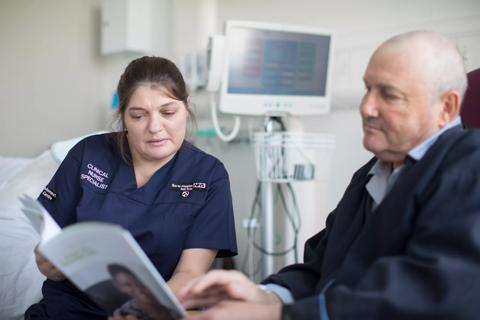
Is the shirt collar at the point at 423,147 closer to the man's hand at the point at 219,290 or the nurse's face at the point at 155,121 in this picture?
the man's hand at the point at 219,290

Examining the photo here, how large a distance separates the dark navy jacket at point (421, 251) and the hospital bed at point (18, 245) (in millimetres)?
1017

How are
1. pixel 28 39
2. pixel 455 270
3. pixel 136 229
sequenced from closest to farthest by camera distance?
pixel 455 270
pixel 136 229
pixel 28 39

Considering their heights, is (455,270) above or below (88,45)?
below

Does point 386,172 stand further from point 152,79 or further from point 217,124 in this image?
point 217,124

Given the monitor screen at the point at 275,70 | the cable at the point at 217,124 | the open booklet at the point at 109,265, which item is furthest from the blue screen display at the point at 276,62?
the open booklet at the point at 109,265

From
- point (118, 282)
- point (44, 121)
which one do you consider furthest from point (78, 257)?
point (44, 121)

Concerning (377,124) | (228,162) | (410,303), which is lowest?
(228,162)

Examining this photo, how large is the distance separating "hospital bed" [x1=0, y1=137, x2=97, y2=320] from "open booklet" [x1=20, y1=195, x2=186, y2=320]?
717 millimetres

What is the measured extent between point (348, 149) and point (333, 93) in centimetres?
27

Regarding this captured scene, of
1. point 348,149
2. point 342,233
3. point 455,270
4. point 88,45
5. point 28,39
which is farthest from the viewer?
point 88,45

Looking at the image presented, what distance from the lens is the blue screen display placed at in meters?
2.00

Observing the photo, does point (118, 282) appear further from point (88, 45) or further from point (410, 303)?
point (88, 45)

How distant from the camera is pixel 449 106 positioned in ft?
2.75

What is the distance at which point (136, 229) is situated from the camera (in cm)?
117
